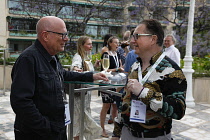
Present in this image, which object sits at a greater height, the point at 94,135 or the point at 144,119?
the point at 144,119

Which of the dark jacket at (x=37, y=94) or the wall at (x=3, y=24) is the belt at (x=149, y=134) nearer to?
the dark jacket at (x=37, y=94)

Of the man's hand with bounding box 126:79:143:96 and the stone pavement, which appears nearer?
the man's hand with bounding box 126:79:143:96

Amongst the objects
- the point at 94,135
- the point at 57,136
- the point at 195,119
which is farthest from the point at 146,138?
the point at 195,119

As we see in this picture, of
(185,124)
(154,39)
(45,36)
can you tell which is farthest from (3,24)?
(154,39)

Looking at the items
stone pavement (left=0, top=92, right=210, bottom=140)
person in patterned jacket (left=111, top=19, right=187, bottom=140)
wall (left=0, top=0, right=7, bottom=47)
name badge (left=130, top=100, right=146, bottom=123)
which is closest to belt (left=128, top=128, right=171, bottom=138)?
person in patterned jacket (left=111, top=19, right=187, bottom=140)

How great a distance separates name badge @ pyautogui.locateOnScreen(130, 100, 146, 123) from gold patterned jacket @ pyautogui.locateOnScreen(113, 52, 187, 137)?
4cm

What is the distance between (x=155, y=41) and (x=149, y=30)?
103 millimetres

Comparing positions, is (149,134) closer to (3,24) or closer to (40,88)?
(40,88)

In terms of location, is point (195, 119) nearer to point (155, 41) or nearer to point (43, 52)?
point (155, 41)

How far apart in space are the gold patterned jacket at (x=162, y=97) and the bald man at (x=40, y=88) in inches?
24.2

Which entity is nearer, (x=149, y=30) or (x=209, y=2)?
(x=149, y=30)

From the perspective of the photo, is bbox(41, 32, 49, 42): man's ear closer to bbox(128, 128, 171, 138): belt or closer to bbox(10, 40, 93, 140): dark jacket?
bbox(10, 40, 93, 140): dark jacket

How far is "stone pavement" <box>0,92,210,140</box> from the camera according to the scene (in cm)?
433

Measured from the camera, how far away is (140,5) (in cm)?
1952
